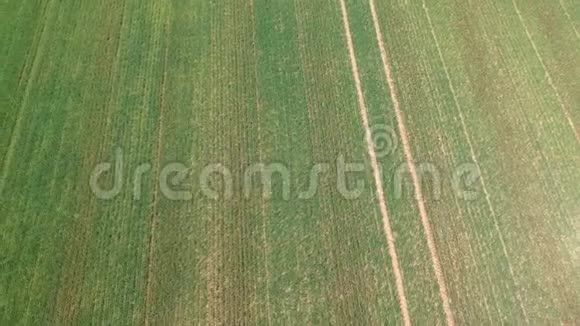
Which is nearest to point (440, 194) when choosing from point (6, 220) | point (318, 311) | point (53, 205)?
point (318, 311)

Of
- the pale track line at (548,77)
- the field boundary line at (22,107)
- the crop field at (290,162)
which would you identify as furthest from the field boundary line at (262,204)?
the pale track line at (548,77)

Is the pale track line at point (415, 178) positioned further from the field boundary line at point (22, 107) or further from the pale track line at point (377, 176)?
the field boundary line at point (22, 107)

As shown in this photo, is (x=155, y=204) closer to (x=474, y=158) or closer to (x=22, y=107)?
(x=22, y=107)

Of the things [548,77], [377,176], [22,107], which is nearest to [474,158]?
[377,176]

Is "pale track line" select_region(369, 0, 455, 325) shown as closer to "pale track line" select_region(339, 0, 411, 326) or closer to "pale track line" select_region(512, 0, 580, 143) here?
"pale track line" select_region(339, 0, 411, 326)

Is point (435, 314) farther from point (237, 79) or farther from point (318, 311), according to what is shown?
point (237, 79)

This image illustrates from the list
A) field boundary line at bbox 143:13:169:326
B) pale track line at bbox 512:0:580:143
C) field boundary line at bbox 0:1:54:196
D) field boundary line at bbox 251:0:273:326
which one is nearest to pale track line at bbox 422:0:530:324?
pale track line at bbox 512:0:580:143
